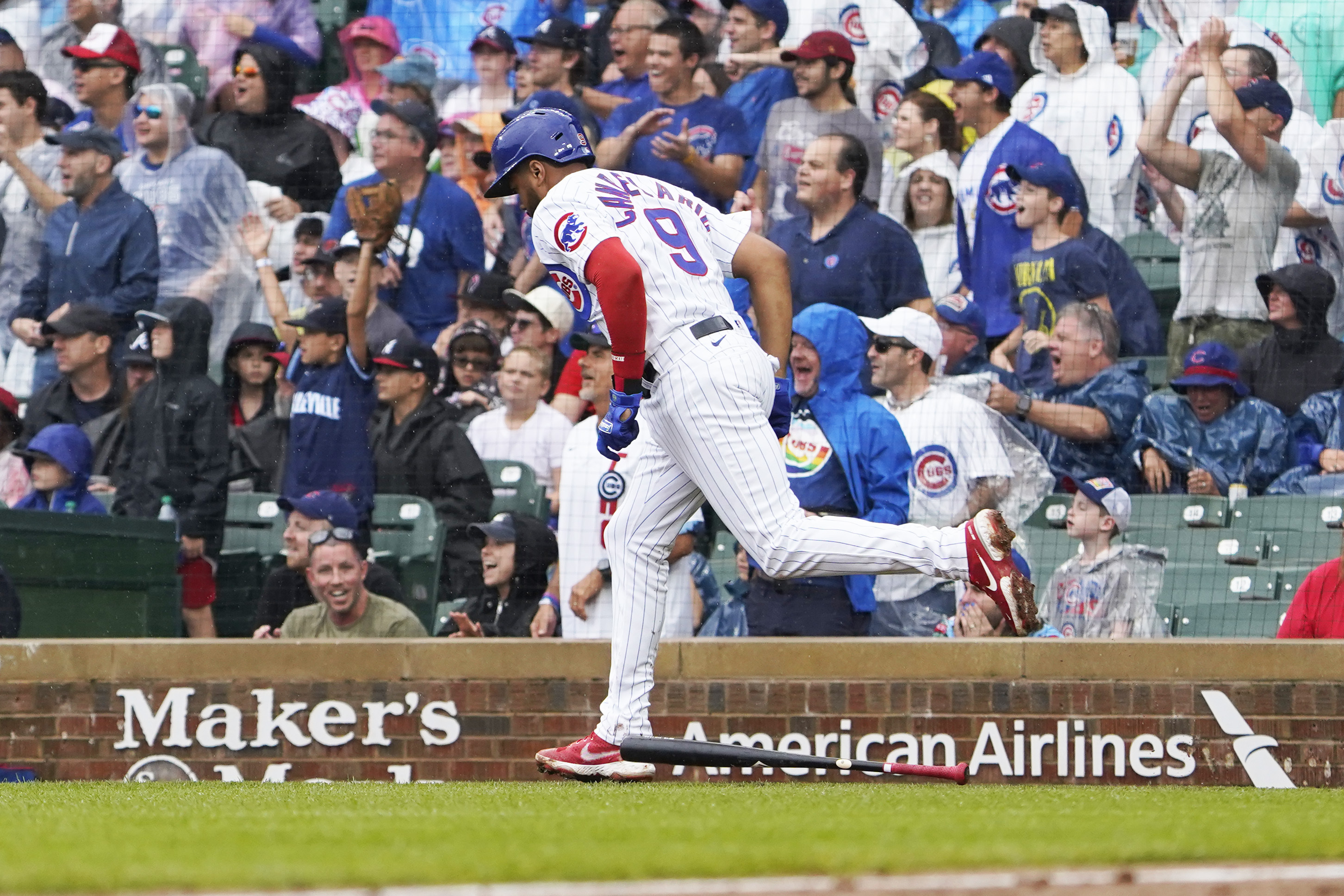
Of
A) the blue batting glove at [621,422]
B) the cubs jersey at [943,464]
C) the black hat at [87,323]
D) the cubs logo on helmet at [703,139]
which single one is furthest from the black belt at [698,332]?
the black hat at [87,323]

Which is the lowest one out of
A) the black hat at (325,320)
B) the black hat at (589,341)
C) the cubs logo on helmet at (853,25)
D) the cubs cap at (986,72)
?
the black hat at (589,341)

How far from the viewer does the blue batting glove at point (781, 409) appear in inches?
198

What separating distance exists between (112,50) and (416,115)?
5.67ft

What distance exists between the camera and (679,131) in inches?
327

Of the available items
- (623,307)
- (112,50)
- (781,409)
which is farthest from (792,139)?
(623,307)

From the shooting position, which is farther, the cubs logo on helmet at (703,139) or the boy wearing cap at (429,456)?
the cubs logo on helmet at (703,139)

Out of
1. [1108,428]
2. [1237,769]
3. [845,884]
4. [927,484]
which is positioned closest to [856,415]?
[927,484]

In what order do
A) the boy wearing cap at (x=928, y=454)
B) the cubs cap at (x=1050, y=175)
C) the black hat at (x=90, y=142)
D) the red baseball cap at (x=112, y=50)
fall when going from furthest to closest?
1. the red baseball cap at (x=112, y=50)
2. the black hat at (x=90, y=142)
3. the cubs cap at (x=1050, y=175)
4. the boy wearing cap at (x=928, y=454)

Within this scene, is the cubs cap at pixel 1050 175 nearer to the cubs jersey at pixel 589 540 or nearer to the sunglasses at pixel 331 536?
the cubs jersey at pixel 589 540

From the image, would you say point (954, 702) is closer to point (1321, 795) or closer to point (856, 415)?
point (856, 415)

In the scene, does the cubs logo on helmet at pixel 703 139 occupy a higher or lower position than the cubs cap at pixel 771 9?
lower

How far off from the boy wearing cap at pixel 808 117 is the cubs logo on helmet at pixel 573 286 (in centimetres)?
334

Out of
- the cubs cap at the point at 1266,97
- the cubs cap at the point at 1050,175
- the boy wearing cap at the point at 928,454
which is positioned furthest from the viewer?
the cubs cap at the point at 1050,175

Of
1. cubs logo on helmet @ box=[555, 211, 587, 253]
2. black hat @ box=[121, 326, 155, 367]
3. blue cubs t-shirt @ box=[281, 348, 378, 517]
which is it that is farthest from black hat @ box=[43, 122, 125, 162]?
cubs logo on helmet @ box=[555, 211, 587, 253]
